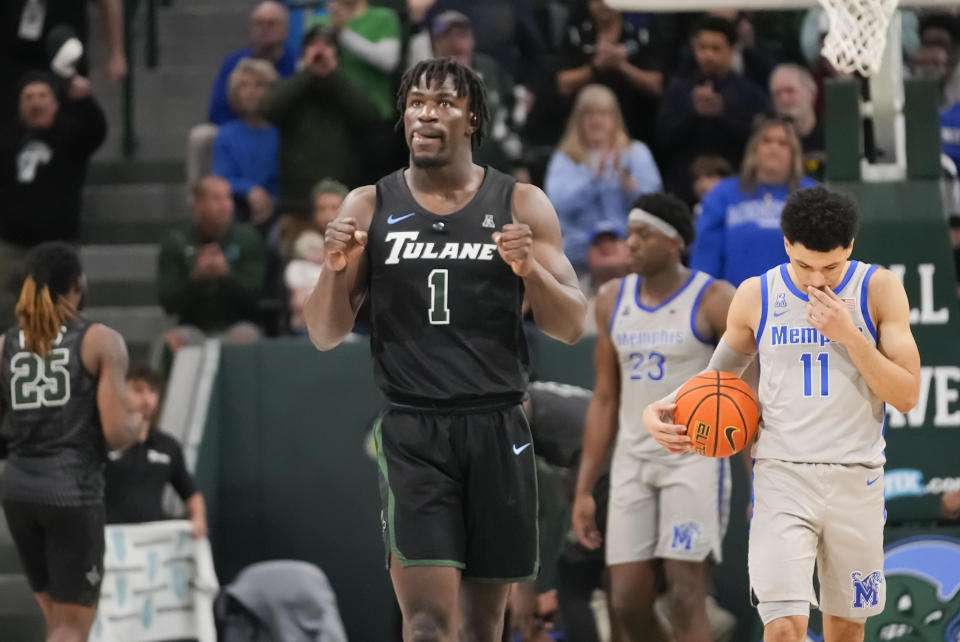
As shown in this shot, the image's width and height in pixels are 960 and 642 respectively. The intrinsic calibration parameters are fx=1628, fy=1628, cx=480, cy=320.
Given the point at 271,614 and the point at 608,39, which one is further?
the point at 608,39

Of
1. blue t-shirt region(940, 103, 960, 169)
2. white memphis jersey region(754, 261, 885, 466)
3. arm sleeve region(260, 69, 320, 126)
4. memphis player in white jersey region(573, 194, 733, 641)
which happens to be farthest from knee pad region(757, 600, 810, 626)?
arm sleeve region(260, 69, 320, 126)

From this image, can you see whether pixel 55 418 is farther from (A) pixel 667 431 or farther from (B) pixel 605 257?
(B) pixel 605 257

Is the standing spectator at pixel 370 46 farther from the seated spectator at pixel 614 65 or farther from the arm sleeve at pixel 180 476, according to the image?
the arm sleeve at pixel 180 476

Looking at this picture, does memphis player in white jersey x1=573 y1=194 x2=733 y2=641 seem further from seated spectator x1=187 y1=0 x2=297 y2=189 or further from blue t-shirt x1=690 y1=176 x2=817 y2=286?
seated spectator x1=187 y1=0 x2=297 y2=189

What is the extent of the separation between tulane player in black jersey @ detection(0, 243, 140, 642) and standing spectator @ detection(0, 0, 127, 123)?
503 centimetres

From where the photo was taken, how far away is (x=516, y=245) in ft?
17.2

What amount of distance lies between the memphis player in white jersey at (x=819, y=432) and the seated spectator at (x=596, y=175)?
4.33m

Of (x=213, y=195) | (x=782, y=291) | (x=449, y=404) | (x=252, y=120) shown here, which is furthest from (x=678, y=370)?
(x=252, y=120)

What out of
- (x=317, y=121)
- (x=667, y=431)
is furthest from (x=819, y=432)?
(x=317, y=121)

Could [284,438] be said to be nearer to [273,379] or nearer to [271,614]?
[273,379]

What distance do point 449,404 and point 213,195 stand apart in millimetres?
5108

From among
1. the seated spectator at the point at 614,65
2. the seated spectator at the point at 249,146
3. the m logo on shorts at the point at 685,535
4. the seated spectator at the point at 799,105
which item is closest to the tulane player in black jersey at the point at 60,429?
the m logo on shorts at the point at 685,535

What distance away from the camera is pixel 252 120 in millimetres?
11102

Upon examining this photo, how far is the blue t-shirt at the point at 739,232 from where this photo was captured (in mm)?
8836
